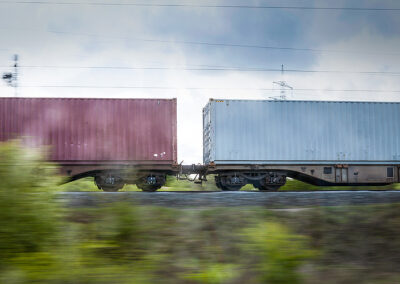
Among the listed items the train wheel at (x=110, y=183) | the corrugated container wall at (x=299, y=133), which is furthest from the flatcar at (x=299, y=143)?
the train wheel at (x=110, y=183)

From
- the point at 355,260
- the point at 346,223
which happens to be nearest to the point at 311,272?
the point at 355,260

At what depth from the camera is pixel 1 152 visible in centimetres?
341

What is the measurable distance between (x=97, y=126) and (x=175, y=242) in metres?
11.0

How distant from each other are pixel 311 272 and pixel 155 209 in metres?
2.50

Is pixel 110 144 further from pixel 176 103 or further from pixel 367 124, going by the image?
pixel 367 124

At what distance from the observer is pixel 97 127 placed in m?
14.7

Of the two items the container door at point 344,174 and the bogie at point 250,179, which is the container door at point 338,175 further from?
the bogie at point 250,179

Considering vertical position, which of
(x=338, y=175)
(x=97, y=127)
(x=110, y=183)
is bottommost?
(x=110, y=183)

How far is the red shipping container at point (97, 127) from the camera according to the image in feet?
47.5

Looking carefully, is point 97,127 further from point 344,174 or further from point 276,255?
point 276,255

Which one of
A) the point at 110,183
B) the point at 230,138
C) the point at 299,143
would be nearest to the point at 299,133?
the point at 299,143

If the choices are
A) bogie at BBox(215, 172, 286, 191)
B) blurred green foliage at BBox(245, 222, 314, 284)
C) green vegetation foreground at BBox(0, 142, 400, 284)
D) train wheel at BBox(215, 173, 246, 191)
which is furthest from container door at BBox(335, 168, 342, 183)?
blurred green foliage at BBox(245, 222, 314, 284)

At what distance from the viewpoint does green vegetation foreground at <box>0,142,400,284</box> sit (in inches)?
130

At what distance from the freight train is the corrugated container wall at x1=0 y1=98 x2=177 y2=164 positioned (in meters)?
0.04
